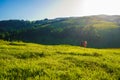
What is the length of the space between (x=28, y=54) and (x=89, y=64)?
7688 millimetres

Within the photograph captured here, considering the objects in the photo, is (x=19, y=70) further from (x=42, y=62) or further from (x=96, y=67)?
(x=96, y=67)

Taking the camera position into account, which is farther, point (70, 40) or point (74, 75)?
point (70, 40)

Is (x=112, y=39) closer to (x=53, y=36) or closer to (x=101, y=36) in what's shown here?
(x=101, y=36)

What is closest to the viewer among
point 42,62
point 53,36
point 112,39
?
point 42,62

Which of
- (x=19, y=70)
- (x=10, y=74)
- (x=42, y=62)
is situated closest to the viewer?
(x=10, y=74)

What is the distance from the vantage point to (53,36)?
162250 mm

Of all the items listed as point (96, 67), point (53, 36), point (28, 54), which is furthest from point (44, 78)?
point (53, 36)

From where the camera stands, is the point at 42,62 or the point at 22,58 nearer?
the point at 42,62

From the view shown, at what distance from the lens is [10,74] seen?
19.9 m

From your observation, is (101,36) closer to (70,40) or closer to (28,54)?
(70,40)

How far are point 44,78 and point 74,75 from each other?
3.20 m

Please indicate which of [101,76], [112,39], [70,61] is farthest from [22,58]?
[112,39]

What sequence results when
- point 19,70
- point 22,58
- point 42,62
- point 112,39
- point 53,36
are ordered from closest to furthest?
point 19,70
point 42,62
point 22,58
point 112,39
point 53,36

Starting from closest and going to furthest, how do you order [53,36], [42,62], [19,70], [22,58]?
[19,70] < [42,62] < [22,58] < [53,36]
